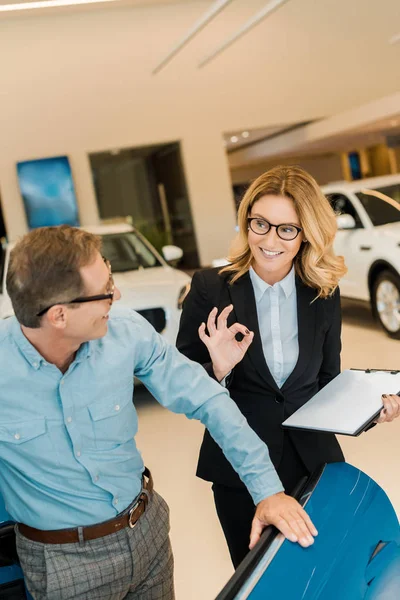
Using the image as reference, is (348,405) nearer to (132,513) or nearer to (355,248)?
(132,513)

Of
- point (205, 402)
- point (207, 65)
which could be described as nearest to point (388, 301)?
point (205, 402)

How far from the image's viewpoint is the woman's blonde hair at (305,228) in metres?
2.08

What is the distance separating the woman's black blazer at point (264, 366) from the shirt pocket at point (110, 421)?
0.50 m

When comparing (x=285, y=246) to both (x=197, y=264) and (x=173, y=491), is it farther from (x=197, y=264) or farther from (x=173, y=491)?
(x=197, y=264)

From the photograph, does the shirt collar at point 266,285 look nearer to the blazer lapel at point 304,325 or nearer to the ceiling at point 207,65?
the blazer lapel at point 304,325

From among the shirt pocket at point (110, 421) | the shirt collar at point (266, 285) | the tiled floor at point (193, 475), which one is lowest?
the tiled floor at point (193, 475)

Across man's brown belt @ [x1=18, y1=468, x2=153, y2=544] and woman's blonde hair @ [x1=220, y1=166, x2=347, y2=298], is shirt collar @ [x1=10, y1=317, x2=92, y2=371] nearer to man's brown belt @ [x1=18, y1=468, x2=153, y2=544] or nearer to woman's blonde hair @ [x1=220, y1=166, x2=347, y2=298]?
man's brown belt @ [x1=18, y1=468, x2=153, y2=544]

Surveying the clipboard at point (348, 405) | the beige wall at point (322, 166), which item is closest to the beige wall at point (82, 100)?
the beige wall at point (322, 166)

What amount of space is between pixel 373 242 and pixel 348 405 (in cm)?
578

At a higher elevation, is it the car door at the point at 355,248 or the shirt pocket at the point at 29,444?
the shirt pocket at the point at 29,444

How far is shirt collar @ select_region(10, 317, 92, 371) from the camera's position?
4.78ft

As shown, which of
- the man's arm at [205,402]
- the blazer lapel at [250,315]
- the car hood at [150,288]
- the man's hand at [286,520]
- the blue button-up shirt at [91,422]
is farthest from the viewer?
the car hood at [150,288]

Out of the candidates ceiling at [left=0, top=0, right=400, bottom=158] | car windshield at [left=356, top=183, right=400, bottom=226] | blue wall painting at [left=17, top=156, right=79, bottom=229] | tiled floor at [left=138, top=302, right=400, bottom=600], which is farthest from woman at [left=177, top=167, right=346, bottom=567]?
ceiling at [left=0, top=0, right=400, bottom=158]

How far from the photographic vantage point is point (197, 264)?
15234 mm
